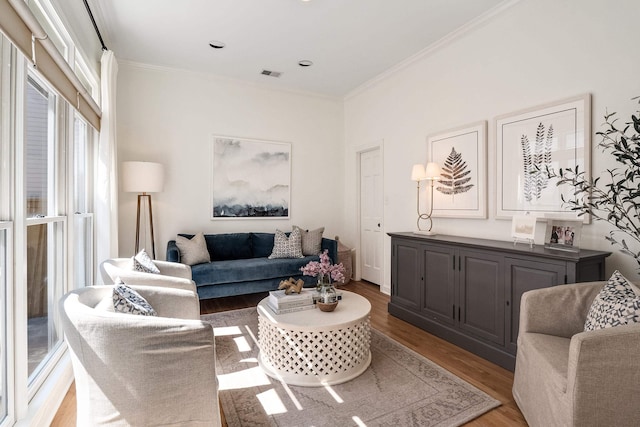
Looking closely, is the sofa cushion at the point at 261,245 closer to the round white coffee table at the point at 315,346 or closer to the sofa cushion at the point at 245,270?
the sofa cushion at the point at 245,270

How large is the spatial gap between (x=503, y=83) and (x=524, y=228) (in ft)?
4.51

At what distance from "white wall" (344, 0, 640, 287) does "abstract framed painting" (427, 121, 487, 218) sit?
0.25 feet

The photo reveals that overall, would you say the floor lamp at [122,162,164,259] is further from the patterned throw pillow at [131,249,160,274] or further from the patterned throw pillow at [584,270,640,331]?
the patterned throw pillow at [584,270,640,331]

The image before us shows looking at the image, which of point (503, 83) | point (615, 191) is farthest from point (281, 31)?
point (615, 191)

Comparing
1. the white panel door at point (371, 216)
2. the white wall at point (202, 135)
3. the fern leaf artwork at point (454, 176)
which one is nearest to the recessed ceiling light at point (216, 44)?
the white wall at point (202, 135)

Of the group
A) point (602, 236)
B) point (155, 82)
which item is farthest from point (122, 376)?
point (155, 82)

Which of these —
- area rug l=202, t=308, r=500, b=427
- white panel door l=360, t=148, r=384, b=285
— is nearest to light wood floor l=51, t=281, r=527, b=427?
area rug l=202, t=308, r=500, b=427

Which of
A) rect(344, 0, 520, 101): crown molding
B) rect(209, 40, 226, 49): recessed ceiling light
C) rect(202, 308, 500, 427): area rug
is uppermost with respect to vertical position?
rect(209, 40, 226, 49): recessed ceiling light

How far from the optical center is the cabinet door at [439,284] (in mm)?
2980

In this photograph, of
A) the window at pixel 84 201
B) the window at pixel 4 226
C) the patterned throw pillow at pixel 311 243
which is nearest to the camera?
the window at pixel 4 226

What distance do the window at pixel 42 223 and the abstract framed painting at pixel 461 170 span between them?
11.3 ft

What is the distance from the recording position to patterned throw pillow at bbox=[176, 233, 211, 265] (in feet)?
12.8

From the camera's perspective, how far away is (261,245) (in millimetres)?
4672

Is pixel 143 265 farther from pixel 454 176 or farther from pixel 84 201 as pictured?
pixel 454 176
